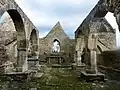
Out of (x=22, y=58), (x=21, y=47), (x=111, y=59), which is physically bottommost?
(x=111, y=59)

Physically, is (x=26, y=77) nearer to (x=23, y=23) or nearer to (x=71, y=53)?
(x=23, y=23)

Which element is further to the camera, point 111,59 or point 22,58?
point 111,59

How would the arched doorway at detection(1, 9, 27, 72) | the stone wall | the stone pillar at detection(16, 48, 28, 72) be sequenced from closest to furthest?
the arched doorway at detection(1, 9, 27, 72) < the stone pillar at detection(16, 48, 28, 72) < the stone wall

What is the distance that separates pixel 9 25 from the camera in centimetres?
1825

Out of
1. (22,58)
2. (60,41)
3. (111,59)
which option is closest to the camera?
(22,58)

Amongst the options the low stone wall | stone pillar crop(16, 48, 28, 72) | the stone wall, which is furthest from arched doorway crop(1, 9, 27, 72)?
the stone wall

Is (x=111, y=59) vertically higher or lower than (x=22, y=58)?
lower

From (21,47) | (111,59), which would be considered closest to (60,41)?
(111,59)

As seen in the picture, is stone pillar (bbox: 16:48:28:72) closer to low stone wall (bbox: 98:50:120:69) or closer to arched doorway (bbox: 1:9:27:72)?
arched doorway (bbox: 1:9:27:72)

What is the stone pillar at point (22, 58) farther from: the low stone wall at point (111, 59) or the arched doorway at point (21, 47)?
the low stone wall at point (111, 59)

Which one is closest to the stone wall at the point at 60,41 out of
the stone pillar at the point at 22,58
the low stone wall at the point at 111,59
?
the low stone wall at the point at 111,59

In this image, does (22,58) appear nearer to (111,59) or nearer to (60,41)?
(111,59)

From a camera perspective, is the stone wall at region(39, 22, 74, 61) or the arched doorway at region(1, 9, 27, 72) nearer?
the arched doorway at region(1, 9, 27, 72)

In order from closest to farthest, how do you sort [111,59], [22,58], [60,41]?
[22,58] < [111,59] < [60,41]
